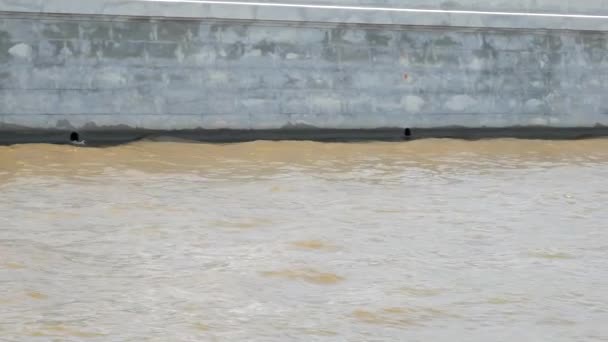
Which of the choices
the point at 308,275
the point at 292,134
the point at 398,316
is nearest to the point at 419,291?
the point at 398,316

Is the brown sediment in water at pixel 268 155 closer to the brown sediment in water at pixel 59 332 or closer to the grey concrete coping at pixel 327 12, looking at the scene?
the grey concrete coping at pixel 327 12

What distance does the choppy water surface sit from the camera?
809cm

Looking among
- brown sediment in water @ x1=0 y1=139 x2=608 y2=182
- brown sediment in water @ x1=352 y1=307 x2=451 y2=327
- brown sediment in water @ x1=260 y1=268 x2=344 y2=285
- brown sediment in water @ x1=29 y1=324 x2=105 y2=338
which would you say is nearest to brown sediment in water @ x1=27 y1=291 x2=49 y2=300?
brown sediment in water @ x1=29 y1=324 x2=105 y2=338

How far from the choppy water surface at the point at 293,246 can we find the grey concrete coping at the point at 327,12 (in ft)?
5.42

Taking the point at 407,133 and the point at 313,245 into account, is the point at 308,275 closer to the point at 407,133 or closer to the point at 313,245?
the point at 313,245

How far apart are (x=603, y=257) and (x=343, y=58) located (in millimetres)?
7680

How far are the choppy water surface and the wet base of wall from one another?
1.05ft

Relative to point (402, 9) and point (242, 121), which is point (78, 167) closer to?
point (242, 121)

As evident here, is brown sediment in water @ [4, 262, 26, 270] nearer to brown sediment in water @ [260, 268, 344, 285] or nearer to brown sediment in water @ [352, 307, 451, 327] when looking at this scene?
brown sediment in water @ [260, 268, 344, 285]

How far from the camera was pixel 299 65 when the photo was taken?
16922 mm

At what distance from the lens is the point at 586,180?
14.5m

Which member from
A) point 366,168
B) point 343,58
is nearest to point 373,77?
point 343,58

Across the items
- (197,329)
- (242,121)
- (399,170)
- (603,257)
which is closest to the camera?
(197,329)

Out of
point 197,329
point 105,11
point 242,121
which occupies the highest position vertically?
point 105,11
